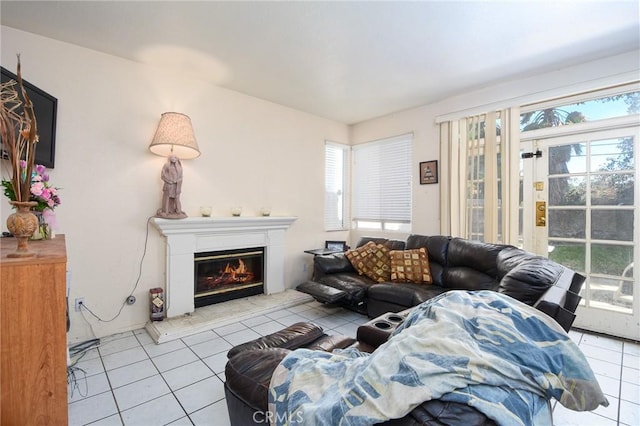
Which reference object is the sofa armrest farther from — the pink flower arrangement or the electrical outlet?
the electrical outlet

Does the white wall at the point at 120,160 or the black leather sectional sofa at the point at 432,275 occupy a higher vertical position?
the white wall at the point at 120,160

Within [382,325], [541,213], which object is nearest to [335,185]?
[541,213]

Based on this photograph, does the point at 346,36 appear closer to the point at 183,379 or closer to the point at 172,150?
the point at 172,150

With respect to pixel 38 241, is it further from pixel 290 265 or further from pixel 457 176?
pixel 457 176

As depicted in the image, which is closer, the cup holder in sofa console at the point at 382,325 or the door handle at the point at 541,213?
the cup holder in sofa console at the point at 382,325

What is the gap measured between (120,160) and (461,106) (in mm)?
4016

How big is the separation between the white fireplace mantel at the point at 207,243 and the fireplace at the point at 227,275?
11 centimetres

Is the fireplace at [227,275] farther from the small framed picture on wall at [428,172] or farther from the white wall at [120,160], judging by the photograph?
the small framed picture on wall at [428,172]

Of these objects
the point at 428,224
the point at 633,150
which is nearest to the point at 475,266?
the point at 428,224

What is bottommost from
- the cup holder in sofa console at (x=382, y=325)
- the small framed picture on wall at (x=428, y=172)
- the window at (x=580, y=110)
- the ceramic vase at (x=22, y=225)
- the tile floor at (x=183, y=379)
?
the tile floor at (x=183, y=379)

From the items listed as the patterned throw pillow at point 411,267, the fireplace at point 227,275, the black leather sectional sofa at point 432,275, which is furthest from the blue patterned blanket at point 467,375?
the fireplace at point 227,275

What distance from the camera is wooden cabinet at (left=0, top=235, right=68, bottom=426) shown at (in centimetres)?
98

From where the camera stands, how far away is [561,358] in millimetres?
790

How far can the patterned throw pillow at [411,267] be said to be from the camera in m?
3.30
